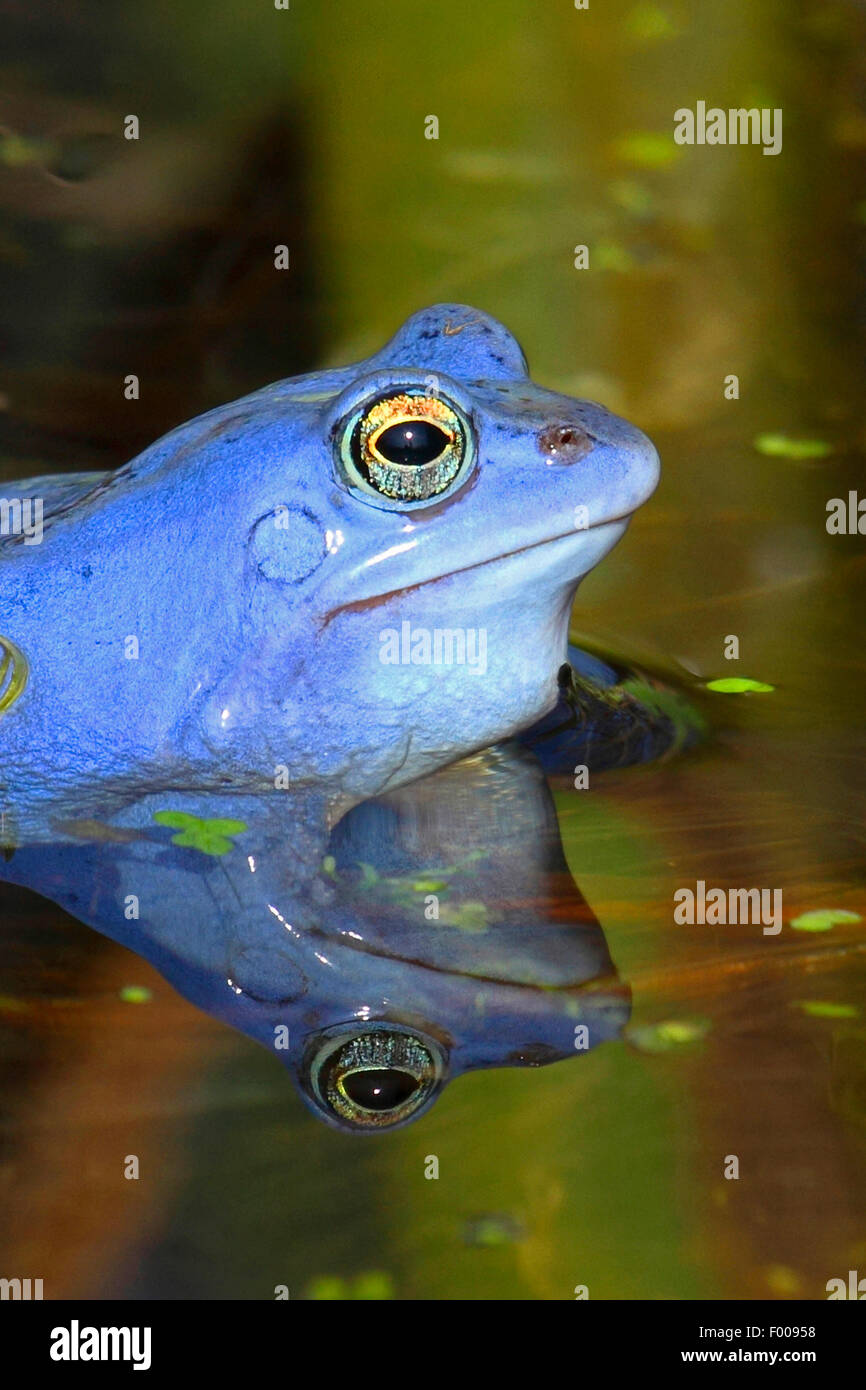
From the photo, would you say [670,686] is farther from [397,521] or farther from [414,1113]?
[414,1113]

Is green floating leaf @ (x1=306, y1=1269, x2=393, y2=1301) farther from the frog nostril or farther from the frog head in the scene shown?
the frog nostril

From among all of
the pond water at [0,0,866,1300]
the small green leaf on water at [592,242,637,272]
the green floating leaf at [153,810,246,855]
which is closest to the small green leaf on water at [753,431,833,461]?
the pond water at [0,0,866,1300]

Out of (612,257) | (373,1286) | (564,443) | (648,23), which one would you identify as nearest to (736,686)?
(564,443)

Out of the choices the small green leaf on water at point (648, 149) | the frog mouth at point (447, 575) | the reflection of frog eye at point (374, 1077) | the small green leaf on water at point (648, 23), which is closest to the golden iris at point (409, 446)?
the frog mouth at point (447, 575)

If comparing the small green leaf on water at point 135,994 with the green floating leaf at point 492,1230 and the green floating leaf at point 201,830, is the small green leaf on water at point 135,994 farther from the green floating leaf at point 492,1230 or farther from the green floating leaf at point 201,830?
the green floating leaf at point 492,1230

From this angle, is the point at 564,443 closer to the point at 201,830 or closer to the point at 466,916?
the point at 466,916
